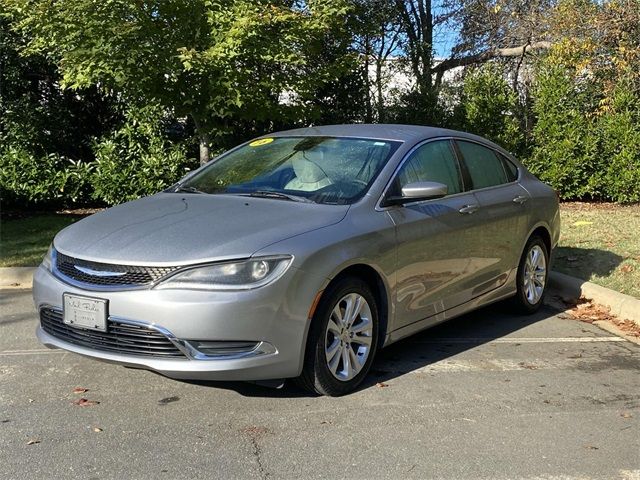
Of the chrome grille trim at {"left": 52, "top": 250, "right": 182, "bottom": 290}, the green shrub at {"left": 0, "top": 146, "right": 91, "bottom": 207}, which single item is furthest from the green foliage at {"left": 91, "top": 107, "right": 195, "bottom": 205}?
the chrome grille trim at {"left": 52, "top": 250, "right": 182, "bottom": 290}

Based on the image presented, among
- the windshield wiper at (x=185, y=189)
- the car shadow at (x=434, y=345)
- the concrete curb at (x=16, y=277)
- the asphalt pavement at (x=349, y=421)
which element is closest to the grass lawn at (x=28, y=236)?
the concrete curb at (x=16, y=277)

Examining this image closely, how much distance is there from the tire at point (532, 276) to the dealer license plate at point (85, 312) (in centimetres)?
368

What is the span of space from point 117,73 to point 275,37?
2.06 metres

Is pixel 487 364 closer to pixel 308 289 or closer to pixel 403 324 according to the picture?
pixel 403 324

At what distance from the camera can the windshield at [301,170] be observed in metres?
4.83

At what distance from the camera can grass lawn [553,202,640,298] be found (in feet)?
24.5

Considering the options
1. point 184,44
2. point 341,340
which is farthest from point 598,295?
point 184,44

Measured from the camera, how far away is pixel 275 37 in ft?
31.3

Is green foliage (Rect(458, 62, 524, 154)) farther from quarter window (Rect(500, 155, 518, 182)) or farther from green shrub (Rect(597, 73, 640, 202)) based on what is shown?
quarter window (Rect(500, 155, 518, 182))

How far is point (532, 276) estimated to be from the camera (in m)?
6.54

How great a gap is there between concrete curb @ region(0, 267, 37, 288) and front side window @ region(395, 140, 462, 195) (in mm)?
4232

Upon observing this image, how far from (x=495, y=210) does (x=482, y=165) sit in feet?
1.51

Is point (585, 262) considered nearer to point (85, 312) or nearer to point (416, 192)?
point (416, 192)

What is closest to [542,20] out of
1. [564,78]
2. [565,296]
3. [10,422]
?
[564,78]
